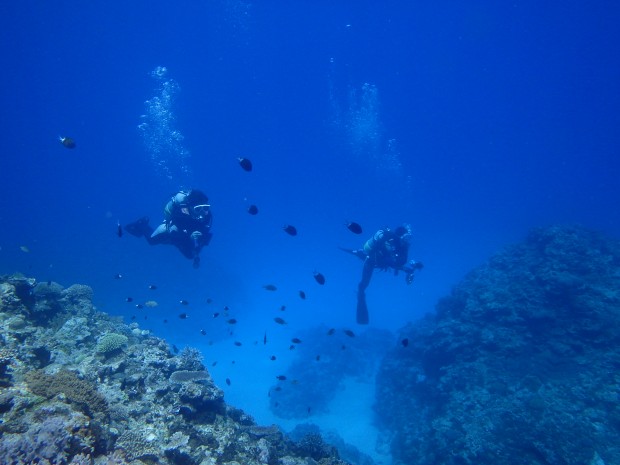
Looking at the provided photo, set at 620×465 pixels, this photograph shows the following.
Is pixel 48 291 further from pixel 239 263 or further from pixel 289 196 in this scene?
pixel 289 196

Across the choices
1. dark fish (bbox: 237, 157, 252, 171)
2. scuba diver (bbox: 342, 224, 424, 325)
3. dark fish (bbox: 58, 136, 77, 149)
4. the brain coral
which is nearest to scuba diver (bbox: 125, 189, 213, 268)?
dark fish (bbox: 58, 136, 77, 149)

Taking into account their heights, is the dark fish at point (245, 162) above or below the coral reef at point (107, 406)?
above

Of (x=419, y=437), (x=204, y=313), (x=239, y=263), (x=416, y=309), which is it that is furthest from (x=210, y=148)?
(x=419, y=437)

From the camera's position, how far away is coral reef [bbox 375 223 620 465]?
1106cm

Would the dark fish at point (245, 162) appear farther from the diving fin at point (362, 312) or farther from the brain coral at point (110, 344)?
the diving fin at point (362, 312)

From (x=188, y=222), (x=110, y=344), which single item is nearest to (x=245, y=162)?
(x=188, y=222)

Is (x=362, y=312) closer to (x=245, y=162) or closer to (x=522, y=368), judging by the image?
(x=522, y=368)

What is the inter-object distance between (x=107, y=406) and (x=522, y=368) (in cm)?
1465

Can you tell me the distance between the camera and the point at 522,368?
13602mm

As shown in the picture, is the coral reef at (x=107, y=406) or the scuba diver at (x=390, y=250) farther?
the scuba diver at (x=390, y=250)

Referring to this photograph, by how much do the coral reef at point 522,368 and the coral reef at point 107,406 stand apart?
791 centimetres

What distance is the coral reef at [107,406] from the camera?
13.5 feet

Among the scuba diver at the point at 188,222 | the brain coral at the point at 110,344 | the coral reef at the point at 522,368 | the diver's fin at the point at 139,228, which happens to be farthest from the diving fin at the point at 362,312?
the brain coral at the point at 110,344

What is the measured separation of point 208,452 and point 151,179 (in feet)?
251
